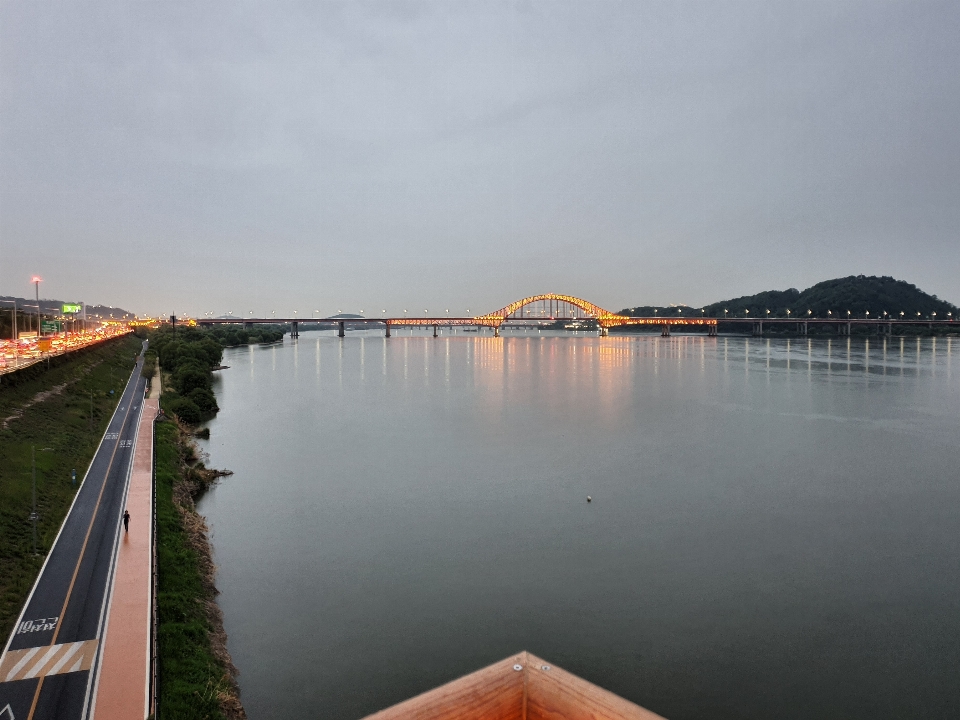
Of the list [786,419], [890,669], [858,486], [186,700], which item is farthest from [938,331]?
[186,700]

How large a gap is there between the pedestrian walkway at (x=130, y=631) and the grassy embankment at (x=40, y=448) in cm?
154

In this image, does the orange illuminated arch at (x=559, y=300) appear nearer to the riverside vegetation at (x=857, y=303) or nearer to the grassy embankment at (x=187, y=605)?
the riverside vegetation at (x=857, y=303)

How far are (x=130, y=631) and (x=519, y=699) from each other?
9066 millimetres

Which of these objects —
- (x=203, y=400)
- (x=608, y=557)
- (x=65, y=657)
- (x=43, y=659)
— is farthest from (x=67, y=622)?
(x=203, y=400)

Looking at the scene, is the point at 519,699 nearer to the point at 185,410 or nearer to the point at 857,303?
the point at 185,410

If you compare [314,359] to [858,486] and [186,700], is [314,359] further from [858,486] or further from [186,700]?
[186,700]

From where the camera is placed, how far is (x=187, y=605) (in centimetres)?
1138

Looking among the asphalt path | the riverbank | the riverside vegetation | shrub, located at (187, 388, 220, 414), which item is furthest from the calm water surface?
the riverside vegetation

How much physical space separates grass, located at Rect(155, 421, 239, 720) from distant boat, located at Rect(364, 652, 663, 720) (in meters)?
7.19

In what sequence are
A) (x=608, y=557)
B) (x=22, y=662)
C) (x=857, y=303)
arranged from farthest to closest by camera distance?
1. (x=857, y=303)
2. (x=608, y=557)
3. (x=22, y=662)

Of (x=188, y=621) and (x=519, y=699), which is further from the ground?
(x=519, y=699)

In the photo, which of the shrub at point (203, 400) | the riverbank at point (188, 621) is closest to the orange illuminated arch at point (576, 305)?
the shrub at point (203, 400)

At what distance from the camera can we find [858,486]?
21.0 meters

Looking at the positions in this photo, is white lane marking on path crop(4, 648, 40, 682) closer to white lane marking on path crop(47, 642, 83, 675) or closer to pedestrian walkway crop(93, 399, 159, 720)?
white lane marking on path crop(47, 642, 83, 675)
